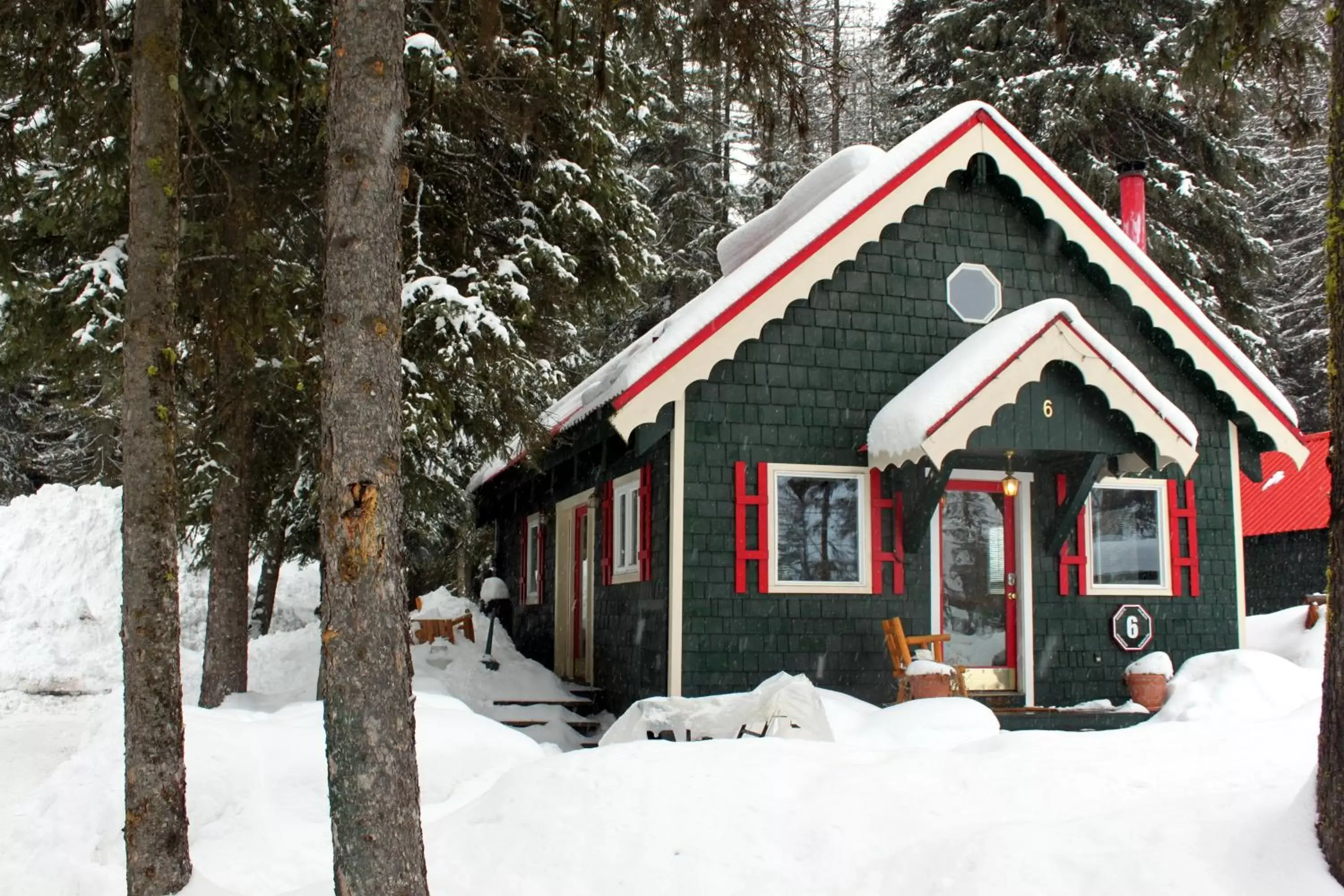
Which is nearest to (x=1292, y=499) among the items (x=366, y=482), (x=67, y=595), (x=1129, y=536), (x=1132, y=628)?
(x=1129, y=536)

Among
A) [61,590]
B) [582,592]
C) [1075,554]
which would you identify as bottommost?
[61,590]

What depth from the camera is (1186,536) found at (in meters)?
11.9

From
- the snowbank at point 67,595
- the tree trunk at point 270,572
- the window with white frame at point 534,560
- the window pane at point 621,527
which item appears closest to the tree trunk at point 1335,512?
the window pane at point 621,527

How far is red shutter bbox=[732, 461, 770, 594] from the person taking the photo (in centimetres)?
1054

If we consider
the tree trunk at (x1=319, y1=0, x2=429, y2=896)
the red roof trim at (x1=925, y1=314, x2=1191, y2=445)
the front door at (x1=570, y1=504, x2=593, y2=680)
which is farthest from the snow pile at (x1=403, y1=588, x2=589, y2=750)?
the tree trunk at (x1=319, y1=0, x2=429, y2=896)

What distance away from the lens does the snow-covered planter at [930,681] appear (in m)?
9.97

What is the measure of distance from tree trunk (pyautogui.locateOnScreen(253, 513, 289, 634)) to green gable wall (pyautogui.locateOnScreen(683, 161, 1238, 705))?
6.85 m

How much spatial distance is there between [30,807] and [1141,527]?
31.9 ft

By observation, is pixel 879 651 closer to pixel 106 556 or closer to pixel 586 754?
pixel 586 754

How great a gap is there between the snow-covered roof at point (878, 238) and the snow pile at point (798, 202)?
74 mm

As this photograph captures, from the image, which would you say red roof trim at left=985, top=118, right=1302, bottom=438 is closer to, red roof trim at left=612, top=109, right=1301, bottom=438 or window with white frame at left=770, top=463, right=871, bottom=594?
red roof trim at left=612, top=109, right=1301, bottom=438

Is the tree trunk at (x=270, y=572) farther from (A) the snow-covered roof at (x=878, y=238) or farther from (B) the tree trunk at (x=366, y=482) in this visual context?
(B) the tree trunk at (x=366, y=482)

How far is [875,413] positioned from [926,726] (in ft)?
10.5

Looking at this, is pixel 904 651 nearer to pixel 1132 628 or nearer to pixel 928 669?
pixel 928 669
